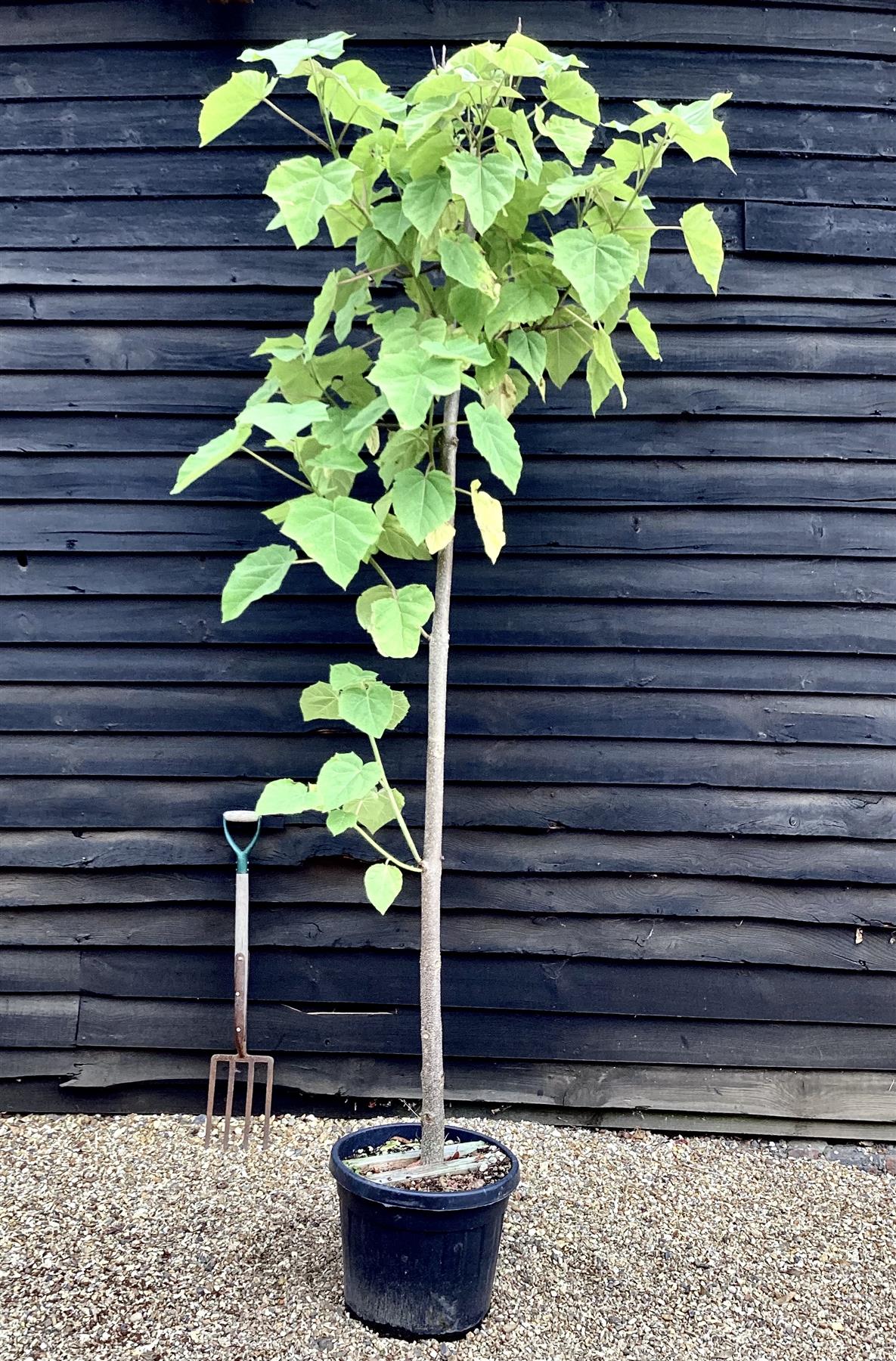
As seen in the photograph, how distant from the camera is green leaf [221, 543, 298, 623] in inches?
55.5

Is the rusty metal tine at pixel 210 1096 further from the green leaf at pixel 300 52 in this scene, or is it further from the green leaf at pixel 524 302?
the green leaf at pixel 300 52

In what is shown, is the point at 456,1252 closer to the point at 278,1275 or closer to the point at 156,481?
the point at 278,1275

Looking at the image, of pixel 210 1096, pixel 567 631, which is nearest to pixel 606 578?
pixel 567 631

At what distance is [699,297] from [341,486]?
44.4 inches

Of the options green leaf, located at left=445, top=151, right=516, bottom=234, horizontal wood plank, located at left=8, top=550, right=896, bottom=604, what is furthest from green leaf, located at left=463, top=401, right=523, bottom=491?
horizontal wood plank, located at left=8, top=550, right=896, bottom=604

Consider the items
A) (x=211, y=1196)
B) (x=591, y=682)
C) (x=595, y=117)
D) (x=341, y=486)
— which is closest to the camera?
(x=595, y=117)

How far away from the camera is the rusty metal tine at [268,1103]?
2014 millimetres

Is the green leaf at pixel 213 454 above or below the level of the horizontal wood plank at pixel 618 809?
above

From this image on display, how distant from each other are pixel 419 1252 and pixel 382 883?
572 millimetres

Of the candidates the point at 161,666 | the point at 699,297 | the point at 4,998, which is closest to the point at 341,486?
the point at 161,666

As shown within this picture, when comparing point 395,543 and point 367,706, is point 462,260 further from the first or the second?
point 367,706

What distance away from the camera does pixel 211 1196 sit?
1.88 metres

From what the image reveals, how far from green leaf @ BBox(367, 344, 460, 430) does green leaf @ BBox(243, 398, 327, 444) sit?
0.09m

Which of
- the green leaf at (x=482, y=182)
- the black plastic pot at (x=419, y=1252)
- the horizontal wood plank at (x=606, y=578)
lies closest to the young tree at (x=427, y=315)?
the green leaf at (x=482, y=182)
